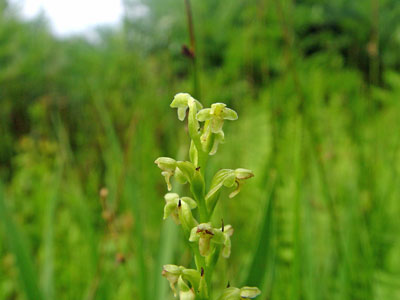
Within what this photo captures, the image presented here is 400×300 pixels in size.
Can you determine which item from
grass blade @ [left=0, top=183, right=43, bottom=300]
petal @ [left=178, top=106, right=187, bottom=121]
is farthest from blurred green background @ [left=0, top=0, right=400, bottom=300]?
petal @ [left=178, top=106, right=187, bottom=121]

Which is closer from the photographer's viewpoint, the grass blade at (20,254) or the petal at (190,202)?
the petal at (190,202)

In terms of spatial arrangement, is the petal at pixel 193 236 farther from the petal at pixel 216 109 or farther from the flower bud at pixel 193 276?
the petal at pixel 216 109

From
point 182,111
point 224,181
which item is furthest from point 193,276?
point 182,111

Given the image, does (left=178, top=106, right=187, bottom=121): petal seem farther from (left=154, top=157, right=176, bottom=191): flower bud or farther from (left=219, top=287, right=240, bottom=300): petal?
(left=219, top=287, right=240, bottom=300): petal

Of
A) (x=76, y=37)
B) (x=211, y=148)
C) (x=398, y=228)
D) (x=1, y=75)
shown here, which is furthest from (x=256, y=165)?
(x=76, y=37)

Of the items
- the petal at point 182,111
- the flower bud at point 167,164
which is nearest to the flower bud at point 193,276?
the flower bud at point 167,164

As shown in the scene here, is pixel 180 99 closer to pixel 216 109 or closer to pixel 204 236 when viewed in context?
pixel 216 109
